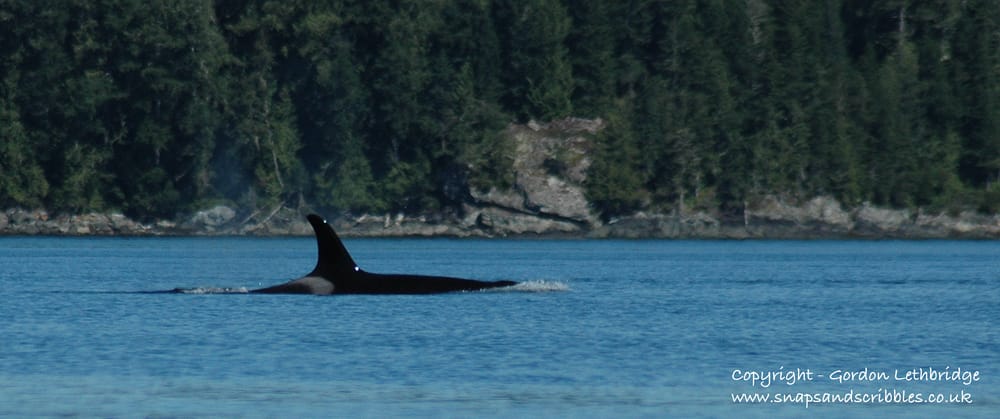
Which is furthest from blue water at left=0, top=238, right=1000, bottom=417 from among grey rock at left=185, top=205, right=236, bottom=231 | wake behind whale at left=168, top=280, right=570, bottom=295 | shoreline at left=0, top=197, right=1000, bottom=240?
shoreline at left=0, top=197, right=1000, bottom=240

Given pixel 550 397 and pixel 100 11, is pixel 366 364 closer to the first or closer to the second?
pixel 550 397

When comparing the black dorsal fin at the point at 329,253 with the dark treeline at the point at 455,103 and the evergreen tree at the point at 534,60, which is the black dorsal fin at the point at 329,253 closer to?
the dark treeline at the point at 455,103

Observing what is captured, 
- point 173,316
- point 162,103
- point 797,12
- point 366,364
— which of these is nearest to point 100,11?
point 162,103

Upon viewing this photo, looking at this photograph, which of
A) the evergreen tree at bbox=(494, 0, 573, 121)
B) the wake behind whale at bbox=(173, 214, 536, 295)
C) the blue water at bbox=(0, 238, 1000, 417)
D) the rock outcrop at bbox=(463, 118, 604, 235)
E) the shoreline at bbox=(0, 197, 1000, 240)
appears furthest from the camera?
the evergreen tree at bbox=(494, 0, 573, 121)

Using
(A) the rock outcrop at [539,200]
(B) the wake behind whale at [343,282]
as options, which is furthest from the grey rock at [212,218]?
(B) the wake behind whale at [343,282]

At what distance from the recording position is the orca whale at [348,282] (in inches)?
1884

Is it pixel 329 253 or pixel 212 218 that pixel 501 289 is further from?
pixel 212 218

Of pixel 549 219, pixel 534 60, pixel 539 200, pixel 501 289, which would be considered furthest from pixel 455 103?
pixel 501 289

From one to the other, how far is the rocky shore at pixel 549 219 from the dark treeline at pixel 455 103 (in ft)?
3.63

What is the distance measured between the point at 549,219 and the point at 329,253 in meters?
96.7

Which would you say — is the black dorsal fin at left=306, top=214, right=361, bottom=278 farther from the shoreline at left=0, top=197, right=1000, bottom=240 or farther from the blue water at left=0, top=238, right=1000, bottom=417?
the shoreline at left=0, top=197, right=1000, bottom=240

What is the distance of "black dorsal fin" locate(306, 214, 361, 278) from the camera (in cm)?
4593

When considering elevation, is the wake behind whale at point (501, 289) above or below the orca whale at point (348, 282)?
below

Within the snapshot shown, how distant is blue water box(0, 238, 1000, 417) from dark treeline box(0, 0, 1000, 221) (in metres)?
70.7
